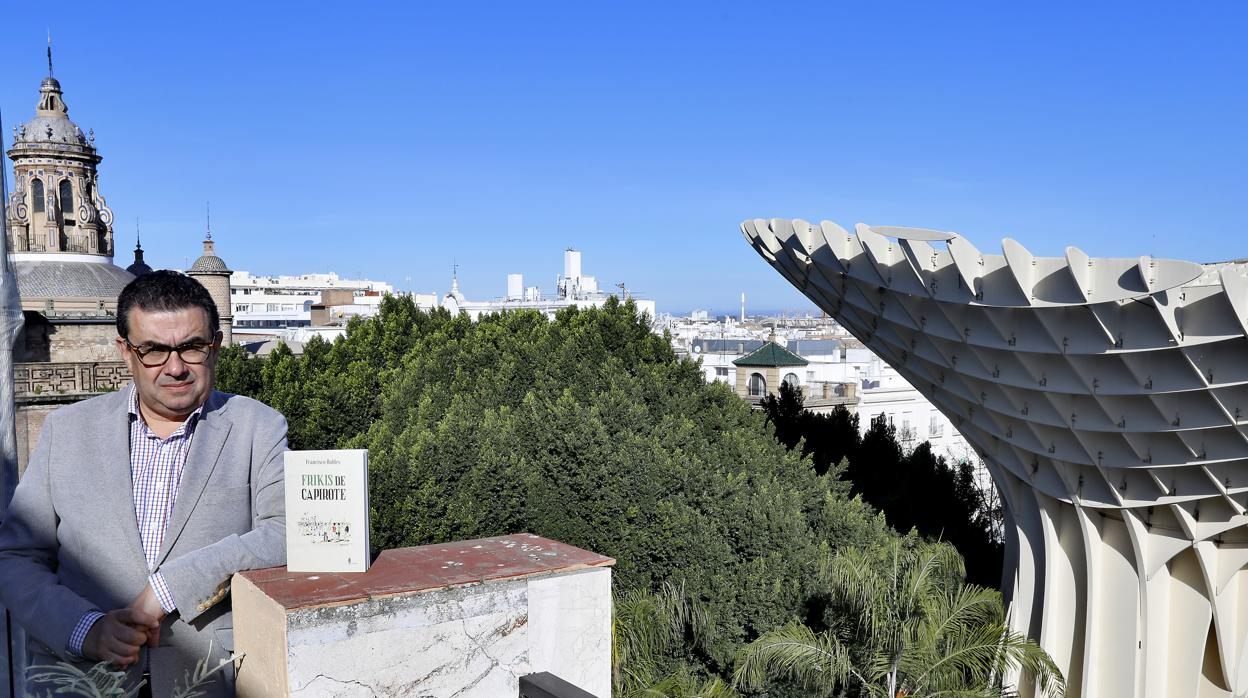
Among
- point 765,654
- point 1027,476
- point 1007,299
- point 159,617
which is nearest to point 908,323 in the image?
point 1007,299

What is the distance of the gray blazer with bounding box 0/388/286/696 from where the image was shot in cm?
293

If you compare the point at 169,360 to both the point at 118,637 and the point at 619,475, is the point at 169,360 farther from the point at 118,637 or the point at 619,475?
the point at 619,475

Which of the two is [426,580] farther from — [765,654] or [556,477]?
[556,477]

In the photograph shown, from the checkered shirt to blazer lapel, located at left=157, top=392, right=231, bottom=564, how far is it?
40 millimetres

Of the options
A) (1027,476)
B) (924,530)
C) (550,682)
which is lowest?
(924,530)

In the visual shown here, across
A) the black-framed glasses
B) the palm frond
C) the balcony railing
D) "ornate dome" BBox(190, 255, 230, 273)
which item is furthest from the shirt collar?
"ornate dome" BBox(190, 255, 230, 273)

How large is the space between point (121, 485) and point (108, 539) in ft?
0.60

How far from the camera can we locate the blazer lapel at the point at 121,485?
304cm

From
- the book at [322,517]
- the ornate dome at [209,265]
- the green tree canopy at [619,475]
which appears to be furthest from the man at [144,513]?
the ornate dome at [209,265]

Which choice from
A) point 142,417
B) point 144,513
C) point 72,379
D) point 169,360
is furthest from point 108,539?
point 72,379

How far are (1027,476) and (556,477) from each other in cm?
784

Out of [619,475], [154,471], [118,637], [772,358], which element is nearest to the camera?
[118,637]

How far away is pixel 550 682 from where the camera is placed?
3197 mm

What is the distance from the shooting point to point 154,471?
316cm
